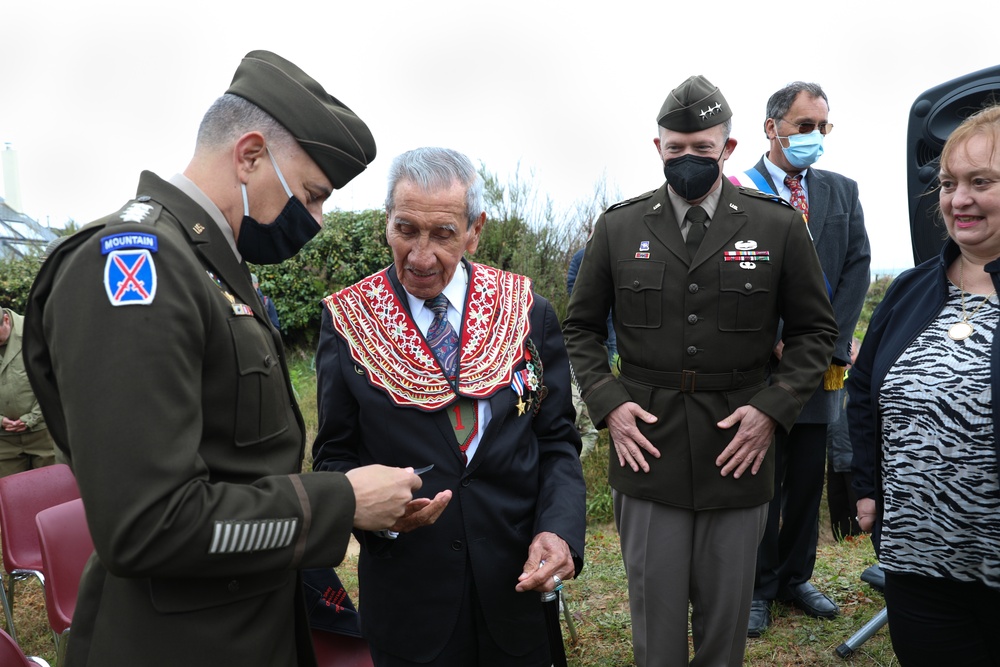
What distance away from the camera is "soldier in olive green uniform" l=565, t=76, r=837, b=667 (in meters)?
2.72

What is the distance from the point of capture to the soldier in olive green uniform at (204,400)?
118 centimetres

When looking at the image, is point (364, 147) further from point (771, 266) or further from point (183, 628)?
point (771, 266)

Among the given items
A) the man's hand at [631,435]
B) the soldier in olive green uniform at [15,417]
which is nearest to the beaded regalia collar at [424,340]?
the man's hand at [631,435]

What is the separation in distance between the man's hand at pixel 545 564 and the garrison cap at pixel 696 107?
162 centimetres

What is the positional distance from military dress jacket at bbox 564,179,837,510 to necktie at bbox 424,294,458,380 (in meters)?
0.92

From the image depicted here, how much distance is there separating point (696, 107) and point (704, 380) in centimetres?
99

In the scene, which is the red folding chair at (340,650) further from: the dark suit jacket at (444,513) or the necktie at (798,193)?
the necktie at (798,193)

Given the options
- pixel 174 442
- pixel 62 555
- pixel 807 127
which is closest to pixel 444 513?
pixel 174 442

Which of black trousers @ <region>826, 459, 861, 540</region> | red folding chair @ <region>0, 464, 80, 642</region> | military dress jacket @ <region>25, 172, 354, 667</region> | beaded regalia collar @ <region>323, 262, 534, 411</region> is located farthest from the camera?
black trousers @ <region>826, 459, 861, 540</region>

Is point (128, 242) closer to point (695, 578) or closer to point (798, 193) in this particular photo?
point (695, 578)

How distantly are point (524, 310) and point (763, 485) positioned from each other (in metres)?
1.19

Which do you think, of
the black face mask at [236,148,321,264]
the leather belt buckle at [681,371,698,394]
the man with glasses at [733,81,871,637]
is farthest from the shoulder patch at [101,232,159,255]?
the man with glasses at [733,81,871,637]

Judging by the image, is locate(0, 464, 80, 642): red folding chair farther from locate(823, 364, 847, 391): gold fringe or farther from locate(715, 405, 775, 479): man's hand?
A: locate(823, 364, 847, 391): gold fringe

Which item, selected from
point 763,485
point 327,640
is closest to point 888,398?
point 763,485
